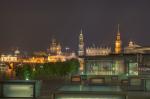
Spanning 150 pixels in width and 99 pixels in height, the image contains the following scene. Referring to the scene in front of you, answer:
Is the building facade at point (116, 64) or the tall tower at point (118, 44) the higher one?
the tall tower at point (118, 44)

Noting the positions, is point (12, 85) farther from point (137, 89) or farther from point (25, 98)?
point (137, 89)

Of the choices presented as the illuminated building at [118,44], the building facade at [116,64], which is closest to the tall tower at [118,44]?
the illuminated building at [118,44]

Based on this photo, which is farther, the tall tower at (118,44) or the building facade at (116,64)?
the tall tower at (118,44)

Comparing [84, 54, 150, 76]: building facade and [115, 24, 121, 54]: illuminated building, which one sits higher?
[115, 24, 121, 54]: illuminated building

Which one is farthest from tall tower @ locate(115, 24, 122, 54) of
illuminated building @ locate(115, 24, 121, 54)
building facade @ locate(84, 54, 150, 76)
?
building facade @ locate(84, 54, 150, 76)

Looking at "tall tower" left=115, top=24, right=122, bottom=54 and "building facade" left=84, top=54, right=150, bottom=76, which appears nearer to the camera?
"building facade" left=84, top=54, right=150, bottom=76

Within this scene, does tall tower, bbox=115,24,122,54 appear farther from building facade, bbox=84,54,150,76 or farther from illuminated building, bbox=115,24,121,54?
building facade, bbox=84,54,150,76

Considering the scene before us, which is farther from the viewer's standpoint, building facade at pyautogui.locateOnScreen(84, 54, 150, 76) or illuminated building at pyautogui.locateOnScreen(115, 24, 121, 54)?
illuminated building at pyautogui.locateOnScreen(115, 24, 121, 54)

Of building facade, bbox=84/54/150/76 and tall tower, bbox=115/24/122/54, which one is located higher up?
tall tower, bbox=115/24/122/54

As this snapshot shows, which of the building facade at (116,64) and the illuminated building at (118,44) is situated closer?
the building facade at (116,64)

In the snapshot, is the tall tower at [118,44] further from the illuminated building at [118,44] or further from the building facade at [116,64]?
the building facade at [116,64]

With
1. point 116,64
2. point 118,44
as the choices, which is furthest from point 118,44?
point 116,64

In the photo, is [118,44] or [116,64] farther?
[118,44]

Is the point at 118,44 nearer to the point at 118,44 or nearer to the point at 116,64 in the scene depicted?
the point at 118,44
